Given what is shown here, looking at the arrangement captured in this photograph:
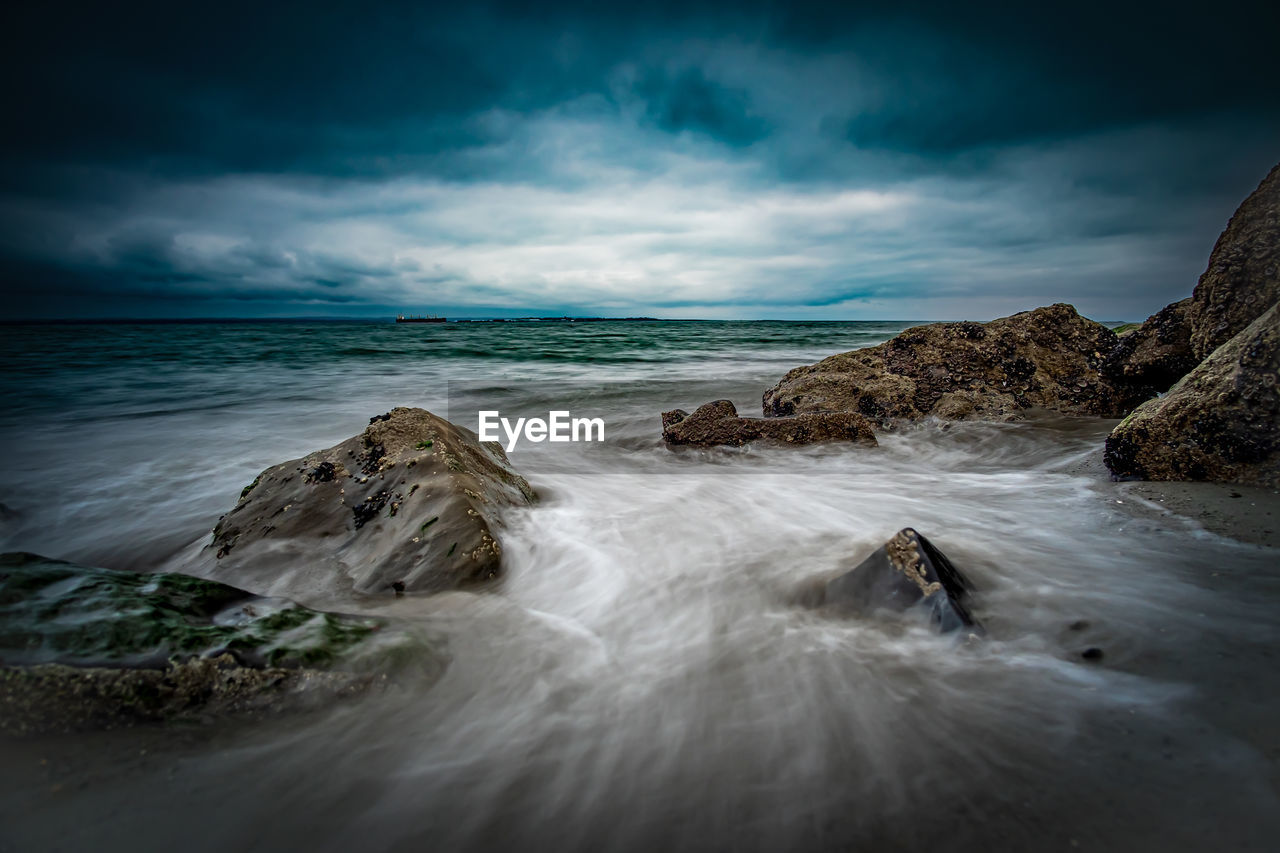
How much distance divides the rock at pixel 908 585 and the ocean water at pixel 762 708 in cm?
9

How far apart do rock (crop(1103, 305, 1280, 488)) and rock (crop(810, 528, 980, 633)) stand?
2010 millimetres

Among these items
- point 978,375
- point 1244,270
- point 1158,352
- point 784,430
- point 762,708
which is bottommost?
point 762,708

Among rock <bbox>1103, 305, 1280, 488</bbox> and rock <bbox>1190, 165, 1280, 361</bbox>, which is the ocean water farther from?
rock <bbox>1190, 165, 1280, 361</bbox>

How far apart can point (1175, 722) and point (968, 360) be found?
232 inches

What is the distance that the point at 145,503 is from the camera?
16.3 ft

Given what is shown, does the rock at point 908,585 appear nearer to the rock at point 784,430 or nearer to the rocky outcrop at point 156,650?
the rocky outcrop at point 156,650

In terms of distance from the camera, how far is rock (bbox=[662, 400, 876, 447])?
582cm

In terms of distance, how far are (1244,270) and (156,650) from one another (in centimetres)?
626

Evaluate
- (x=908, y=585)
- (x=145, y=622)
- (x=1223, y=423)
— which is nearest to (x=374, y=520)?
(x=145, y=622)

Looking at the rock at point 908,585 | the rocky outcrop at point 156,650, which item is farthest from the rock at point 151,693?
the rock at point 908,585

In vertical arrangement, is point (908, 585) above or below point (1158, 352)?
below

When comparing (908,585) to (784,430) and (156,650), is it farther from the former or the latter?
(784,430)

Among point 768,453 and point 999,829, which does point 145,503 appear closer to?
point 768,453

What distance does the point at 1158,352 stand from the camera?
16.7 ft
